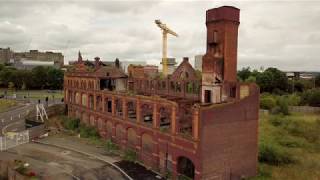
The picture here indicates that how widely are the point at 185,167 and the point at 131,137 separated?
8923 mm

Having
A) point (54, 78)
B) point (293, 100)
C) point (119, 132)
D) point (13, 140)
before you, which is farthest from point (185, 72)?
point (54, 78)

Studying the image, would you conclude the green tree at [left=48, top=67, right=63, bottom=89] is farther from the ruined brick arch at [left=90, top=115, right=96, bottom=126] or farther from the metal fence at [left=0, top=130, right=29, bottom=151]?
the metal fence at [left=0, top=130, right=29, bottom=151]

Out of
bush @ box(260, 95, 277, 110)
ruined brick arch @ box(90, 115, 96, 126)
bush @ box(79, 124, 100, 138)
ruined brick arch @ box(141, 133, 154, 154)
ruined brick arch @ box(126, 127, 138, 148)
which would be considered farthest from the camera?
bush @ box(260, 95, 277, 110)

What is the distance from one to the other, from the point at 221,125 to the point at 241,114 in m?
2.68

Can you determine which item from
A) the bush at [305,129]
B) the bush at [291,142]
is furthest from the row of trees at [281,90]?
the bush at [291,142]

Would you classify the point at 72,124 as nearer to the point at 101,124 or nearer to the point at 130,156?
Answer: the point at 101,124

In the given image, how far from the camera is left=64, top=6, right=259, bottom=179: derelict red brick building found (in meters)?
26.6

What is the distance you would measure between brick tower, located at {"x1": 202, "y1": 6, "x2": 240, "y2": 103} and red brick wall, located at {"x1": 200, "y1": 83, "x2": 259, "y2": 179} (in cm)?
361

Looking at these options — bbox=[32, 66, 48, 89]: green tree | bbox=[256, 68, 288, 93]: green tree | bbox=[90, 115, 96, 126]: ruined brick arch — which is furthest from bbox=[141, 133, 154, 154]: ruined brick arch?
bbox=[32, 66, 48, 89]: green tree

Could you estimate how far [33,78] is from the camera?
94.2m

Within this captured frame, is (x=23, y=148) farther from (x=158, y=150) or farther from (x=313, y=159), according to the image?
(x=313, y=159)

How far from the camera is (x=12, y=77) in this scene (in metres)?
94.0

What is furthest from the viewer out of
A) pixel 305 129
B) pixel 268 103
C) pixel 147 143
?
pixel 268 103

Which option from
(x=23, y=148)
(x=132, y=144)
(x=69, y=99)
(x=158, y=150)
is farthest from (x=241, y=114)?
(x=69, y=99)
